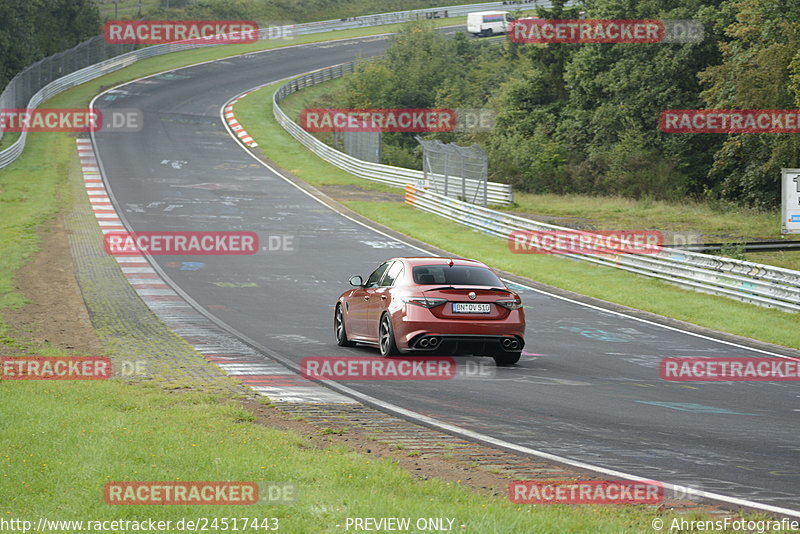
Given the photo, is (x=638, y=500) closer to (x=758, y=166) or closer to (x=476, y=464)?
(x=476, y=464)

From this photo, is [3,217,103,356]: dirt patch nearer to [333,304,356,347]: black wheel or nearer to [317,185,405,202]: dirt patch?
[333,304,356,347]: black wheel

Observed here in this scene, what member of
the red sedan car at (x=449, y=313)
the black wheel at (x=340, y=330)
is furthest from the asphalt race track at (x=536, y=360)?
the red sedan car at (x=449, y=313)

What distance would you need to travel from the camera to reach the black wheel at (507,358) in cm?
1338

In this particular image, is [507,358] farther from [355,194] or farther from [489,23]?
[489,23]

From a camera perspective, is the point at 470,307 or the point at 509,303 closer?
the point at 470,307

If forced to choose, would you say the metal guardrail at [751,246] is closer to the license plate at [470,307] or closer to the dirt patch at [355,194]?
the dirt patch at [355,194]

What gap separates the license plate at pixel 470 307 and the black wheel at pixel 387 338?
1019 mm

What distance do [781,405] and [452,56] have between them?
218 ft

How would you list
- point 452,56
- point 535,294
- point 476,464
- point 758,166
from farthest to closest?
point 452,56, point 758,166, point 535,294, point 476,464

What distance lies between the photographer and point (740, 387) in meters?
12.5

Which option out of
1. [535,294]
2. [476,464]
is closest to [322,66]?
[535,294]

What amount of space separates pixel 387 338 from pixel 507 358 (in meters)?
1.72

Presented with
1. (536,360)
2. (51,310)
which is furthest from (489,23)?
(536,360)

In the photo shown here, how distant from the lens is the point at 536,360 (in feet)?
46.5
